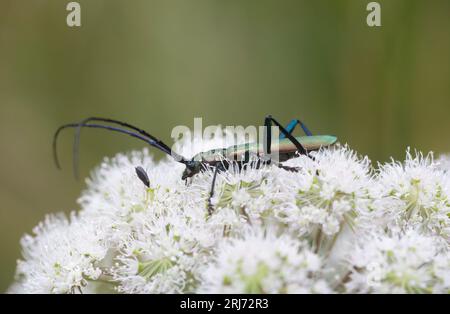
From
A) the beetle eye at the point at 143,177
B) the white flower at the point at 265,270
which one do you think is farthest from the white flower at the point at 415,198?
the beetle eye at the point at 143,177

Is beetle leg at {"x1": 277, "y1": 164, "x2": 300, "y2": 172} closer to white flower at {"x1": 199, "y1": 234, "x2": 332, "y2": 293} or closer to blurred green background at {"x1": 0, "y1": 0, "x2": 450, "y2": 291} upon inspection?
white flower at {"x1": 199, "y1": 234, "x2": 332, "y2": 293}

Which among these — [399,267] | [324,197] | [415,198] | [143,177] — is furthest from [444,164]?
[143,177]

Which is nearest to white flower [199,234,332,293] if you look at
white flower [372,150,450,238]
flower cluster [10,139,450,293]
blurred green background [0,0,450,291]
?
flower cluster [10,139,450,293]

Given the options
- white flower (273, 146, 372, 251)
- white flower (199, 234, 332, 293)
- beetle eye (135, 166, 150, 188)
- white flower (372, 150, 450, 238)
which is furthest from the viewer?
beetle eye (135, 166, 150, 188)

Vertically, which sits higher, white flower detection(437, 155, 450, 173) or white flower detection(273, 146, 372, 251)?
white flower detection(437, 155, 450, 173)

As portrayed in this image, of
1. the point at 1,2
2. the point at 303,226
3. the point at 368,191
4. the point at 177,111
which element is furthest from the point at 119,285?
the point at 1,2

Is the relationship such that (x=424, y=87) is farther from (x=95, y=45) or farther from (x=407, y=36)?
(x=95, y=45)

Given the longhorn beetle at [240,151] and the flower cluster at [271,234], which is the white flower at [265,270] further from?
the longhorn beetle at [240,151]
